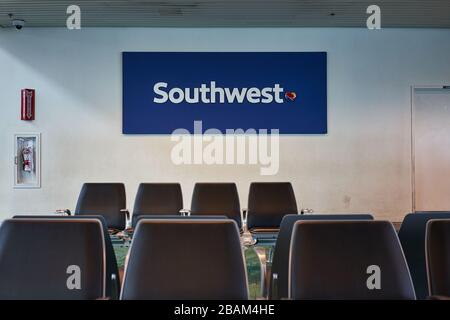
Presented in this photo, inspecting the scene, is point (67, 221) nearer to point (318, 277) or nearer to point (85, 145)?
point (318, 277)

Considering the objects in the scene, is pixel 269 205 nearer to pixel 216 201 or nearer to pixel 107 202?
pixel 216 201

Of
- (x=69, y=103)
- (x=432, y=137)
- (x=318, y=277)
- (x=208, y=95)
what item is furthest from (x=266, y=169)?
(x=318, y=277)

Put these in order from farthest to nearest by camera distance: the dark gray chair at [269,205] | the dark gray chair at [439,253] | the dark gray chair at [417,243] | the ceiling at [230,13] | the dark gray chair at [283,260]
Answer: the ceiling at [230,13]
the dark gray chair at [269,205]
the dark gray chair at [417,243]
the dark gray chair at [283,260]
the dark gray chair at [439,253]

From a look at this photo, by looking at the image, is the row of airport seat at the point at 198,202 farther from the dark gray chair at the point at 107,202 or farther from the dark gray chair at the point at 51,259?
the dark gray chair at the point at 51,259

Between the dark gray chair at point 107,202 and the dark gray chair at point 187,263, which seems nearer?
the dark gray chair at point 187,263

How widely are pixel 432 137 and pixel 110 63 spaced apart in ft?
16.7

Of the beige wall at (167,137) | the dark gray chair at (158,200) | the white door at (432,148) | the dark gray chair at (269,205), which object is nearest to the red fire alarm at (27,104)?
the beige wall at (167,137)

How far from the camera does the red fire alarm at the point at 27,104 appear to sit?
609 centimetres

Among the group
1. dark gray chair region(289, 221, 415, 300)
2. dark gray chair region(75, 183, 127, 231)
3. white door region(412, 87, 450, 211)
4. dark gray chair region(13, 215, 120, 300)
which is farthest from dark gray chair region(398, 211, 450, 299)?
white door region(412, 87, 450, 211)

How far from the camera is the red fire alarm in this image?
6090mm

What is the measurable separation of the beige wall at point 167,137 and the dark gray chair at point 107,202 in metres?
2.12

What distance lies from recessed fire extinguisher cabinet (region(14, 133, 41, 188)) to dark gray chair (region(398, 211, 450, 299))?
18.1 feet

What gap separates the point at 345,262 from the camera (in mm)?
1568

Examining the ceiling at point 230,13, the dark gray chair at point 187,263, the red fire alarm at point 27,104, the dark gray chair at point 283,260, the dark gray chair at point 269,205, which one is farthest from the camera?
the red fire alarm at point 27,104
